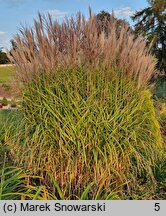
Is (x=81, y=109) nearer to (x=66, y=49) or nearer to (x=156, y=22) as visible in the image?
(x=66, y=49)

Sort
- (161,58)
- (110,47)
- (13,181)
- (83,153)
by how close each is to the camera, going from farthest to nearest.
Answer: (161,58) → (110,47) → (83,153) → (13,181)

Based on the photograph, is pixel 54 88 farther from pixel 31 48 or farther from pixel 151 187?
pixel 151 187

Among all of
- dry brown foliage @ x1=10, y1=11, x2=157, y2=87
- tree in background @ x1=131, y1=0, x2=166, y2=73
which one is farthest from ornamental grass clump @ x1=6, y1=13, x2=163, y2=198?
tree in background @ x1=131, y1=0, x2=166, y2=73

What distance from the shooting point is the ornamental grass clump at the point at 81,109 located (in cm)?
326

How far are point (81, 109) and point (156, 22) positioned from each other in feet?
52.0

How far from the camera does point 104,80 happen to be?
11.5 ft

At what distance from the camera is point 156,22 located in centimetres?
1805

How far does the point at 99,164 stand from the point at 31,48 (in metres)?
1.30

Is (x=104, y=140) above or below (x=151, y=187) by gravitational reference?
above

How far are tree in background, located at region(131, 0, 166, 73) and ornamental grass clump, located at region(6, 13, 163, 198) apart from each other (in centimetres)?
1318

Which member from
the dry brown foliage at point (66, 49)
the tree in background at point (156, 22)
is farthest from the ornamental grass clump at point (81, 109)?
the tree in background at point (156, 22)

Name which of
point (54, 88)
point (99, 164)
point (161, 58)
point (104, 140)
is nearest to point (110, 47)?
point (54, 88)

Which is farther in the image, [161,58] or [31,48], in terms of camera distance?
[161,58]

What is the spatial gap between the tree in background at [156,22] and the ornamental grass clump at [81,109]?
1318cm
